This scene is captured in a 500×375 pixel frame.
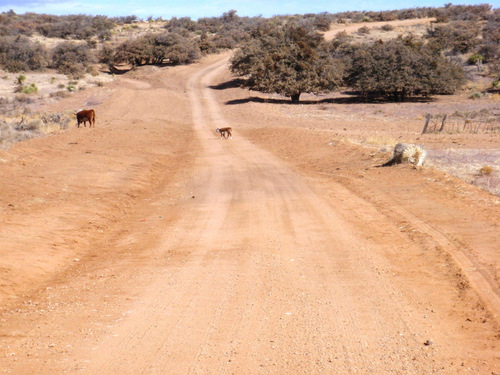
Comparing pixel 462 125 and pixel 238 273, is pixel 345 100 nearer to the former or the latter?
pixel 462 125

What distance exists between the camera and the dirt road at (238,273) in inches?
237

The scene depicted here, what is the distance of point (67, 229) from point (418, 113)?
29.6m

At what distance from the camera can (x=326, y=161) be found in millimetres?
20000

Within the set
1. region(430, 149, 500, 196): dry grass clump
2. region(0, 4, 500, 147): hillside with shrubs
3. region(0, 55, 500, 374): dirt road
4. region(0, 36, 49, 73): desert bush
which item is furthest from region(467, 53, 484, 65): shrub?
region(0, 36, 49, 73): desert bush

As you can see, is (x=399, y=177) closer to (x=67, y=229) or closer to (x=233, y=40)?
(x=67, y=229)

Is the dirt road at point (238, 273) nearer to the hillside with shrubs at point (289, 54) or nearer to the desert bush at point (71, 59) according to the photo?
the hillside with shrubs at point (289, 54)

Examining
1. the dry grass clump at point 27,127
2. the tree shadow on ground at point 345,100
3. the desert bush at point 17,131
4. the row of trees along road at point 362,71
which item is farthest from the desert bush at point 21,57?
the desert bush at point 17,131

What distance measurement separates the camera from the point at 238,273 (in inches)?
339

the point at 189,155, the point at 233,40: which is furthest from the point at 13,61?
the point at 189,155

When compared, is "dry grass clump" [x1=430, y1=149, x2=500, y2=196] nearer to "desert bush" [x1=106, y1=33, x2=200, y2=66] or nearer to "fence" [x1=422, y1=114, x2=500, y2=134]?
"fence" [x1=422, y1=114, x2=500, y2=134]

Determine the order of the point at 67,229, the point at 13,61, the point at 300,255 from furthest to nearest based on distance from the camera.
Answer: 1. the point at 13,61
2. the point at 67,229
3. the point at 300,255

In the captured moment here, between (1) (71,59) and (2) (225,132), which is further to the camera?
(1) (71,59)

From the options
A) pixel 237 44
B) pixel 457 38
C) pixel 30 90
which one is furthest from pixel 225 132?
pixel 237 44

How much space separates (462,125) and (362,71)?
49.9 ft
